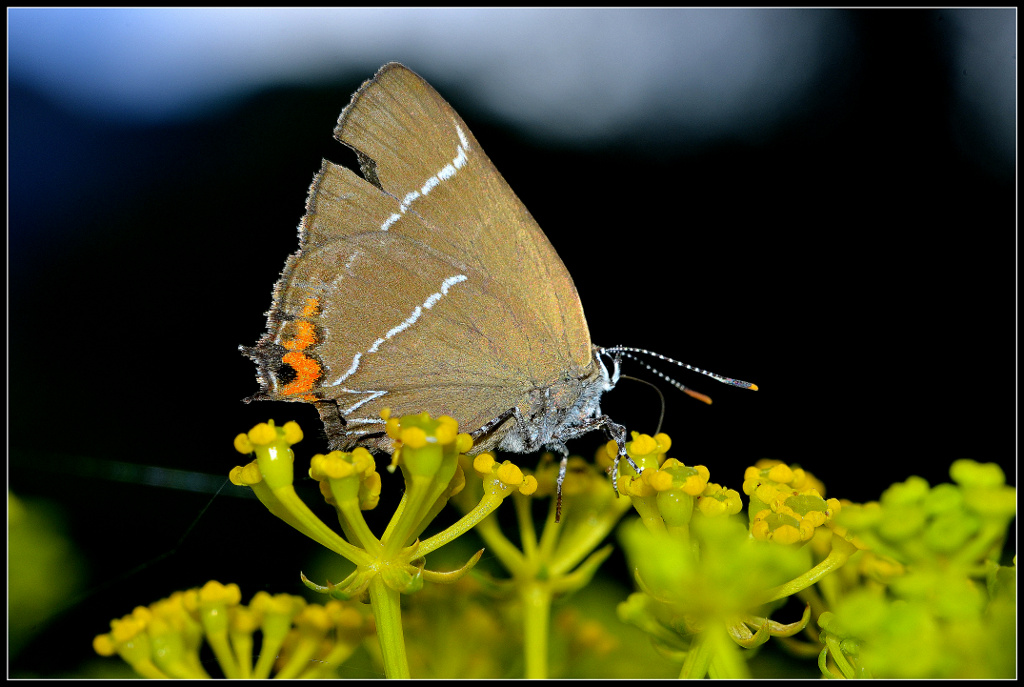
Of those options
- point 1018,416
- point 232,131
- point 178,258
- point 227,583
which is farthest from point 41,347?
point 1018,416

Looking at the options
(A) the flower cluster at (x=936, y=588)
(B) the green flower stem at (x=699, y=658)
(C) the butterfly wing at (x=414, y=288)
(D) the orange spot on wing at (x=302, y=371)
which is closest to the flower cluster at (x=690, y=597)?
(B) the green flower stem at (x=699, y=658)

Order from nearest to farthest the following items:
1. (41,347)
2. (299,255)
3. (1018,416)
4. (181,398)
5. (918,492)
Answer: (918,492)
(1018,416)
(299,255)
(41,347)
(181,398)

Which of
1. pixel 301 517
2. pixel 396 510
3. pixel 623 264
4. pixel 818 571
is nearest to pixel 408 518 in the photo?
pixel 396 510

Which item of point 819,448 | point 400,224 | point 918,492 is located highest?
point 400,224

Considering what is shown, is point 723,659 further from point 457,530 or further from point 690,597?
point 457,530

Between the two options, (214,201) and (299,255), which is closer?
(299,255)

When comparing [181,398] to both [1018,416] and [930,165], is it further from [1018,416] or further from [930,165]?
[930,165]

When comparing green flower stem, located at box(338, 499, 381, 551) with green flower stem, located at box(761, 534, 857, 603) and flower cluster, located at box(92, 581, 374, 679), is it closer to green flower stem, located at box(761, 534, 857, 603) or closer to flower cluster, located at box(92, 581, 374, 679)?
flower cluster, located at box(92, 581, 374, 679)
